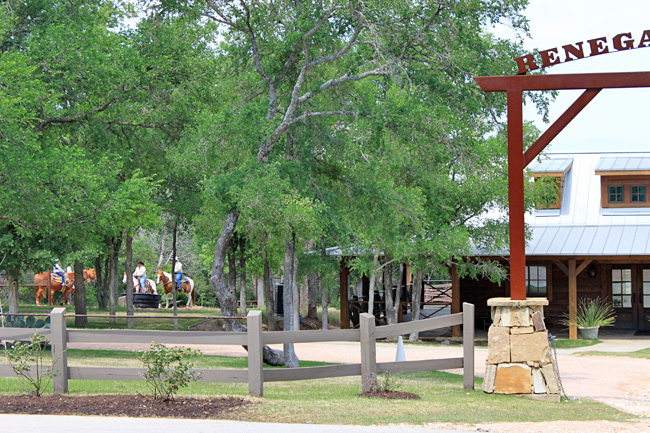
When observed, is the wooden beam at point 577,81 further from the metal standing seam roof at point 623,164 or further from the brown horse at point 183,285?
the brown horse at point 183,285

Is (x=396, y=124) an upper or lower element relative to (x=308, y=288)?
upper

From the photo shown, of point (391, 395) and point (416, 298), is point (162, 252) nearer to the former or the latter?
point (416, 298)

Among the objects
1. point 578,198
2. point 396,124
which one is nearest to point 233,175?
point 396,124

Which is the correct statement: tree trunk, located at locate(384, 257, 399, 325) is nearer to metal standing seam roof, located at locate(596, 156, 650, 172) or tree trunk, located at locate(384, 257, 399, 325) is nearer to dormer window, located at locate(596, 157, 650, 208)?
dormer window, located at locate(596, 157, 650, 208)

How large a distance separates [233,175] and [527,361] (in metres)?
6.91

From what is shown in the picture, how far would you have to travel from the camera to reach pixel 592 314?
77.4ft

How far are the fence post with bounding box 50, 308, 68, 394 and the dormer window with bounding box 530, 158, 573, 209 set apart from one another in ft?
61.4

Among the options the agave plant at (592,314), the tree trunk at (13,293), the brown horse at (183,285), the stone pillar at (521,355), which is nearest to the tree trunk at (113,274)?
the tree trunk at (13,293)

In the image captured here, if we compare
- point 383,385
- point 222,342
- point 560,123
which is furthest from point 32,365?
point 560,123

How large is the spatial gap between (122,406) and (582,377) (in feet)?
31.3

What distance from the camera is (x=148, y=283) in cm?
3719

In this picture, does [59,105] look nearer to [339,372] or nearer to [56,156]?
[56,156]

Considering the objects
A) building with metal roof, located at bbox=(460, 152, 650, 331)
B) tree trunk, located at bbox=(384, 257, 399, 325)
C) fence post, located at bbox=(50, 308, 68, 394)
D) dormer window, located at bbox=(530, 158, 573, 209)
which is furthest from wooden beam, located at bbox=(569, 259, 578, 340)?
fence post, located at bbox=(50, 308, 68, 394)

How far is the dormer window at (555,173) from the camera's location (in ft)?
83.5
